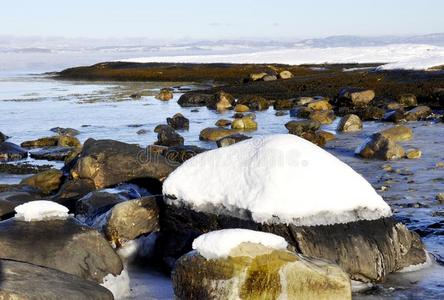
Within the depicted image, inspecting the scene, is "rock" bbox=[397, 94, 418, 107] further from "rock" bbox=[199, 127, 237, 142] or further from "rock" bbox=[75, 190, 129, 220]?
"rock" bbox=[75, 190, 129, 220]

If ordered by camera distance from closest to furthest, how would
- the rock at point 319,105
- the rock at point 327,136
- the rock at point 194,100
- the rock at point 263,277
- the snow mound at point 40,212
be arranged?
the rock at point 263,277 < the snow mound at point 40,212 < the rock at point 327,136 < the rock at point 319,105 < the rock at point 194,100

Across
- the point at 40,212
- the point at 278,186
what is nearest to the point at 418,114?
the point at 278,186

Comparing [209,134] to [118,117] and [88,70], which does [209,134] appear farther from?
[88,70]

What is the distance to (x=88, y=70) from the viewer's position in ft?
202

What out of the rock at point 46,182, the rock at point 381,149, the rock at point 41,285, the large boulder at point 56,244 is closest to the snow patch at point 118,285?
the large boulder at point 56,244

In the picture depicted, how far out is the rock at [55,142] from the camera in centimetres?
1686

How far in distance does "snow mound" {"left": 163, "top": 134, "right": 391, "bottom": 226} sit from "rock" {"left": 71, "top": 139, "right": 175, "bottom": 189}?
3.45m

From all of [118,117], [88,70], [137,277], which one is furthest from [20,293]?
[88,70]

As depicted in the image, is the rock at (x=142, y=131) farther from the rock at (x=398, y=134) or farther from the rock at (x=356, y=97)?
the rock at (x=356, y=97)

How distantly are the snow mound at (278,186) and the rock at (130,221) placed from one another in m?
0.48

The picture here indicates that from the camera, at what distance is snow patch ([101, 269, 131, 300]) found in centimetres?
644

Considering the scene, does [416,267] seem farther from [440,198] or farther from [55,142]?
[55,142]

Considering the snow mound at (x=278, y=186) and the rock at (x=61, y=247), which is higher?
the snow mound at (x=278, y=186)

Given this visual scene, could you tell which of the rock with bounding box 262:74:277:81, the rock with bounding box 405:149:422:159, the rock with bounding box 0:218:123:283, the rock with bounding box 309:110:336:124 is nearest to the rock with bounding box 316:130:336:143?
the rock with bounding box 405:149:422:159
